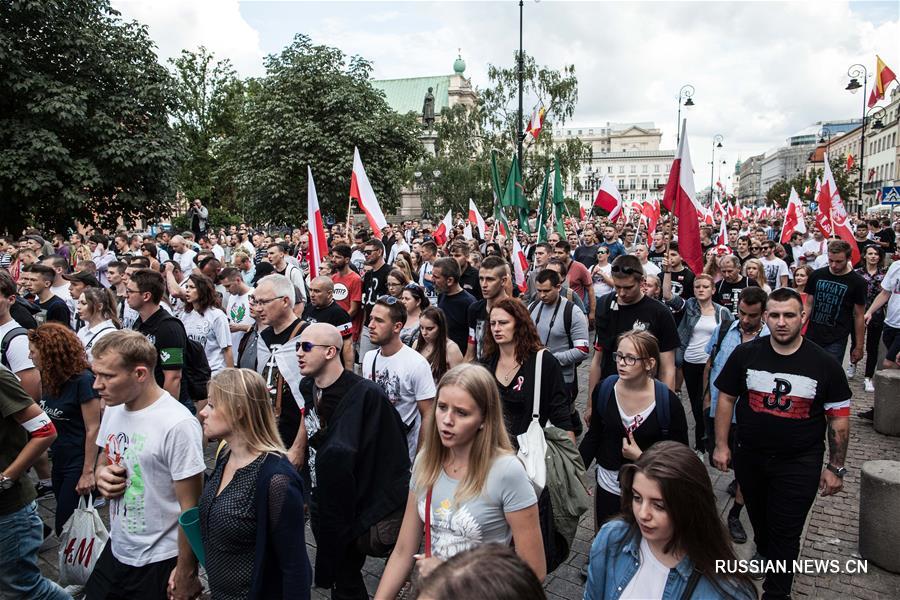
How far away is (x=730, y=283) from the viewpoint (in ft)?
24.1

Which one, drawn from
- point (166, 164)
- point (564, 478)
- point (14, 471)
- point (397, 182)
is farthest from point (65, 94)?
point (564, 478)

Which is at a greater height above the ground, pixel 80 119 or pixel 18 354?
pixel 80 119

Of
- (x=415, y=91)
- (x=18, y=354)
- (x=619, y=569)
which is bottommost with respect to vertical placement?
(x=619, y=569)

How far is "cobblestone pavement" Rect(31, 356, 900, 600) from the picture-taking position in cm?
426

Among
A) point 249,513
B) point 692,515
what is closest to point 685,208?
point 692,515

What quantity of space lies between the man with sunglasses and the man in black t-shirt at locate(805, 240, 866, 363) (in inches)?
122

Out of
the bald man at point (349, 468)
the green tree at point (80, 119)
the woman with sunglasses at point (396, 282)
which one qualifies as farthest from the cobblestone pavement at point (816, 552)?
the green tree at point (80, 119)

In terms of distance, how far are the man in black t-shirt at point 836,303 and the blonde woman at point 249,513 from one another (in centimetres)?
657

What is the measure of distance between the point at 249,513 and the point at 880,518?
4.41 metres

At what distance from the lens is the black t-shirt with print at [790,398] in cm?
385

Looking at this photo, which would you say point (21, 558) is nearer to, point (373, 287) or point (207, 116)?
point (373, 287)

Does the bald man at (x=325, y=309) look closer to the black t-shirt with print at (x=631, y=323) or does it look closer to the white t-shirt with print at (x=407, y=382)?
the white t-shirt with print at (x=407, y=382)

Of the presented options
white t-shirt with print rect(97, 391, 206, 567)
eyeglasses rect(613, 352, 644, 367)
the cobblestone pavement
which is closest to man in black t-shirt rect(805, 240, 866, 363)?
the cobblestone pavement

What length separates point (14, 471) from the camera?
3406 mm
